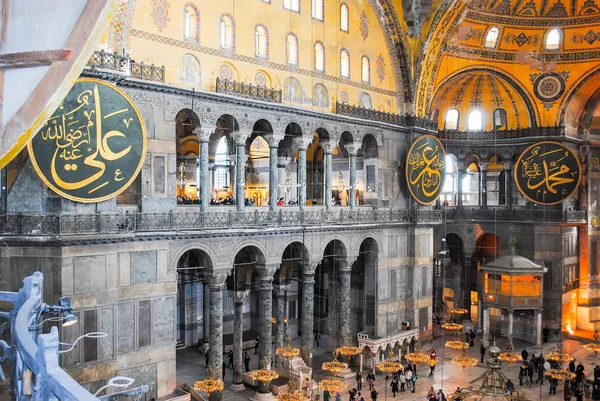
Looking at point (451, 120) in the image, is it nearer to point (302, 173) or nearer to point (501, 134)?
point (501, 134)

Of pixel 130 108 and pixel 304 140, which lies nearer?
pixel 130 108

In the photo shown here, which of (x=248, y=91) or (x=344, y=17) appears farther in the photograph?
(x=344, y=17)

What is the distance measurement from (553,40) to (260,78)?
12.7 meters

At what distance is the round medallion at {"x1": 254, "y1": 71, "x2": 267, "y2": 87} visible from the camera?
48.4ft

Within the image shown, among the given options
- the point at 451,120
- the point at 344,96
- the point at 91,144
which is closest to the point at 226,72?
the point at 91,144

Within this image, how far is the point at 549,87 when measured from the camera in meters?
21.7

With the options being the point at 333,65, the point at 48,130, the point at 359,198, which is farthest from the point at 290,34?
the point at 48,130

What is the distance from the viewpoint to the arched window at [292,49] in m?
15.6

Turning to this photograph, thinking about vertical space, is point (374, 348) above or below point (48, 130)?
below

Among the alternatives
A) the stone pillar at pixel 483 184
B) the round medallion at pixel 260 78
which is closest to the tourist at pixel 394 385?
the round medallion at pixel 260 78

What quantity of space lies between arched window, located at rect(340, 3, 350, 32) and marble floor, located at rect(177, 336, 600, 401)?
401 inches

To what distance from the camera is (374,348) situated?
1744 centimetres

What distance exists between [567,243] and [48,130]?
19038 millimetres

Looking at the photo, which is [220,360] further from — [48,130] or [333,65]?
[333,65]
